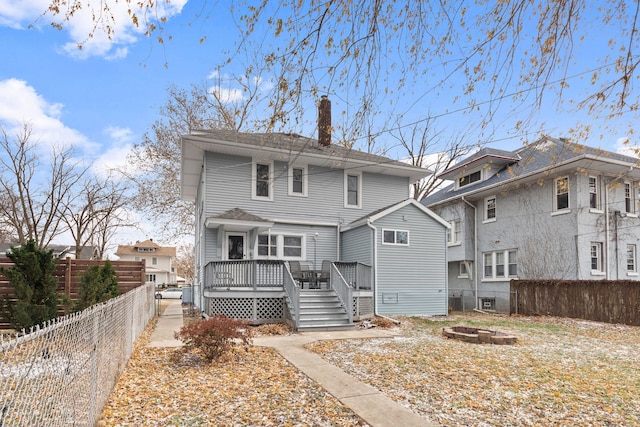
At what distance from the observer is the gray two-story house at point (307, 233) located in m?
13.5

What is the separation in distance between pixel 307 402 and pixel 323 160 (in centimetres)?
1166

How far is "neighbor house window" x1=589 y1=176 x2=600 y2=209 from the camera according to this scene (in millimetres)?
17891

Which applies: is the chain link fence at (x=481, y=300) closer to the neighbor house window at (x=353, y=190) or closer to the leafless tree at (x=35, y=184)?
the neighbor house window at (x=353, y=190)

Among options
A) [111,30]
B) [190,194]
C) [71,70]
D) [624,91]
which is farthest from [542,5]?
[190,194]

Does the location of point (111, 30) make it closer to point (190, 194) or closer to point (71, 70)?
point (71, 70)

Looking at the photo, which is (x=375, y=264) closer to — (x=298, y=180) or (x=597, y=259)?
(x=298, y=180)

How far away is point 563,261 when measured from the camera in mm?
18203

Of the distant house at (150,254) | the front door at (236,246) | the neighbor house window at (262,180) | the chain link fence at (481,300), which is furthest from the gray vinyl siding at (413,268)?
the distant house at (150,254)

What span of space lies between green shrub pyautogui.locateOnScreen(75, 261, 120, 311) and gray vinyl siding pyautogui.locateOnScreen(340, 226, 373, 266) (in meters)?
8.41

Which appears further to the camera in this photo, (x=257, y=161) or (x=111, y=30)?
(x=257, y=161)

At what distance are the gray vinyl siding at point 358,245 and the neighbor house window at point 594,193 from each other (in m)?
9.59

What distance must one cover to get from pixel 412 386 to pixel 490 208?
58.0 ft

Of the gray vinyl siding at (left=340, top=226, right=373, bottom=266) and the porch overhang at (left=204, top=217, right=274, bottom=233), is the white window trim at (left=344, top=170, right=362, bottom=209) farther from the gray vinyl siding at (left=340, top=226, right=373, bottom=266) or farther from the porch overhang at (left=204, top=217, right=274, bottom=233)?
the porch overhang at (left=204, top=217, right=274, bottom=233)

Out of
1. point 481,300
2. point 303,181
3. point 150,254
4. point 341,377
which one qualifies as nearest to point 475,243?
point 481,300
